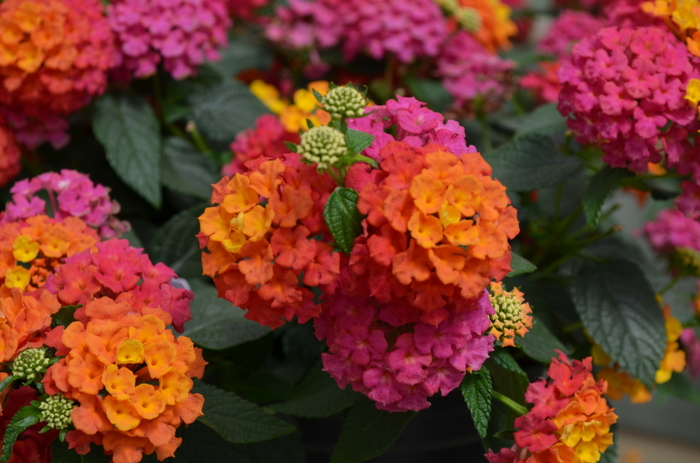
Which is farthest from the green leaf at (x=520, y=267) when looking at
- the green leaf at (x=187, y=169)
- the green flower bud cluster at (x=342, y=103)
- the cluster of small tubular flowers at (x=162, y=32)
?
the cluster of small tubular flowers at (x=162, y=32)

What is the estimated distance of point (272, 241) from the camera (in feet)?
1.85

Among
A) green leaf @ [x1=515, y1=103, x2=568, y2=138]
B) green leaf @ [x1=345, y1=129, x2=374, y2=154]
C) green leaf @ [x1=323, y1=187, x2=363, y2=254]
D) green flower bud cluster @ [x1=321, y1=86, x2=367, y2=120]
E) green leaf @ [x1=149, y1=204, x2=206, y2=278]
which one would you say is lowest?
green leaf @ [x1=149, y1=204, x2=206, y2=278]

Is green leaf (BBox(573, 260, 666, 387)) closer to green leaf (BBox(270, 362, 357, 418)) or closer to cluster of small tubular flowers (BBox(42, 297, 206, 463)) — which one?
green leaf (BBox(270, 362, 357, 418))

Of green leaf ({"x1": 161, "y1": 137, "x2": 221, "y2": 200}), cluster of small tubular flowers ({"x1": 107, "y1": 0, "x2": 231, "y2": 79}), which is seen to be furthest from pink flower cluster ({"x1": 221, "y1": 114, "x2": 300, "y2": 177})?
cluster of small tubular flowers ({"x1": 107, "y1": 0, "x2": 231, "y2": 79})

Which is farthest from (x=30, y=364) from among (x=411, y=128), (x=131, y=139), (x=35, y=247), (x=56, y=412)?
(x=131, y=139)

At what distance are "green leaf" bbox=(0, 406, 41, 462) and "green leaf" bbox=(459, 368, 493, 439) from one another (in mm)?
421

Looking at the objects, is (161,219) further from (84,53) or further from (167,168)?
(84,53)

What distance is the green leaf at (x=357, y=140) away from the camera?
1.89 feet

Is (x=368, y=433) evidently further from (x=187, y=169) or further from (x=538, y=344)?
(x=187, y=169)

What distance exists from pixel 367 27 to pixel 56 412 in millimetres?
942

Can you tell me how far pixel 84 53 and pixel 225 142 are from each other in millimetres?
343

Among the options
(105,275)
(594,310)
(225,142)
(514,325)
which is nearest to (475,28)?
(225,142)

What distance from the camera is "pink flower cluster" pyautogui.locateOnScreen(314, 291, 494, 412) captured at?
0.59 m

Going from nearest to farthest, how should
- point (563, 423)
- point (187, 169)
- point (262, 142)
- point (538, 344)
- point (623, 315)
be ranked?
point (563, 423) → point (538, 344) → point (623, 315) → point (262, 142) → point (187, 169)
